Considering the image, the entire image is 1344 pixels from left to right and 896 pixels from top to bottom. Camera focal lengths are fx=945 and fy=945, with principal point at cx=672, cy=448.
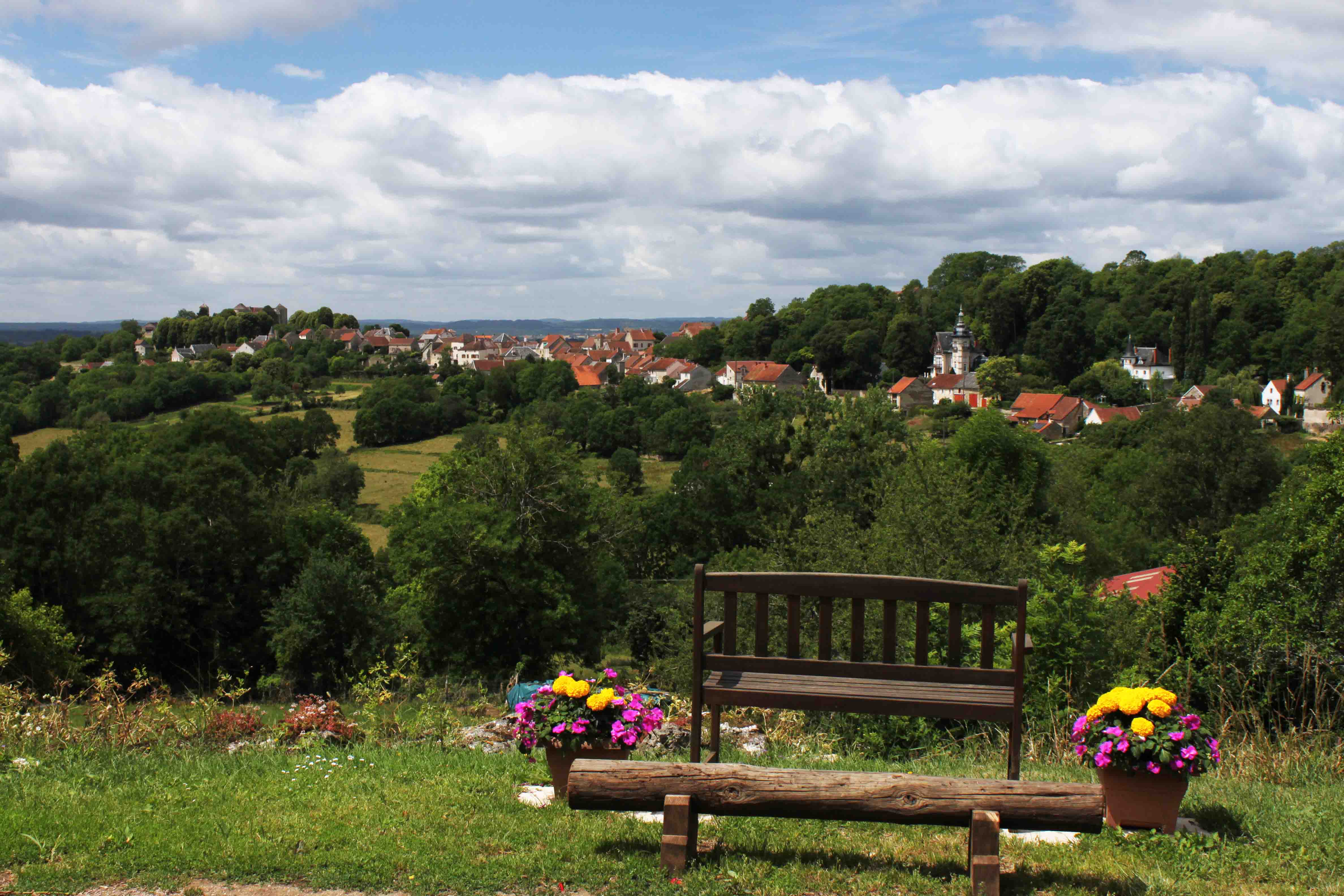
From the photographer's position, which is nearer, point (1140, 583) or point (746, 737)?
point (746, 737)

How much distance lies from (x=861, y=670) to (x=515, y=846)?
67.4 inches

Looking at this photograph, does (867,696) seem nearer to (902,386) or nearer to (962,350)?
(902,386)

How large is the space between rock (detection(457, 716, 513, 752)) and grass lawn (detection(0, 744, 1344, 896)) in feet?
3.93

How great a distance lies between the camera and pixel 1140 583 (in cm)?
2517

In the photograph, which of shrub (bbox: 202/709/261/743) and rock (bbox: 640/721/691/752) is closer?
shrub (bbox: 202/709/261/743)

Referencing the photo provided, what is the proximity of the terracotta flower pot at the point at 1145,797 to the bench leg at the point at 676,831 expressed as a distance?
1832mm

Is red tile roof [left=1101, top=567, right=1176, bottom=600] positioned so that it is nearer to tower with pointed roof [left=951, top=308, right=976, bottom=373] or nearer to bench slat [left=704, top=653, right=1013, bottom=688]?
bench slat [left=704, top=653, right=1013, bottom=688]

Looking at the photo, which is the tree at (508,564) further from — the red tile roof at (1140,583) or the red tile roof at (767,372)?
the red tile roof at (767,372)

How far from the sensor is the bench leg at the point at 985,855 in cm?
348

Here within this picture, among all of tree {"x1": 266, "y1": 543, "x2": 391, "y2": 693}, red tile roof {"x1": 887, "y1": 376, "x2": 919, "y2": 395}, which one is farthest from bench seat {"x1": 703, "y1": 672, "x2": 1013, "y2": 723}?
red tile roof {"x1": 887, "y1": 376, "x2": 919, "y2": 395}

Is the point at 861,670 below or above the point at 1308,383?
below

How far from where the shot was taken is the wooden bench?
13.5 feet

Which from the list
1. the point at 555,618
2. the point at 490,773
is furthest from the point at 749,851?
the point at 555,618

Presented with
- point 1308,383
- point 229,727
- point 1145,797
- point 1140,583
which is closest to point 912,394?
point 1308,383
